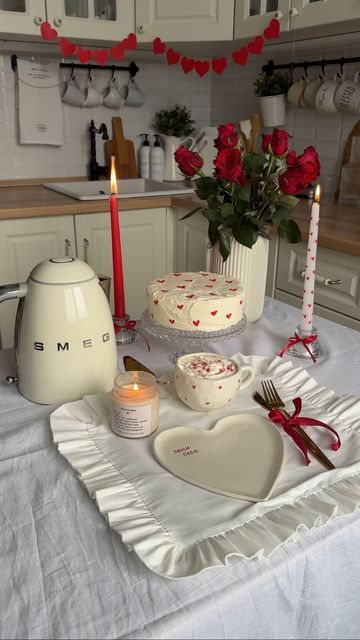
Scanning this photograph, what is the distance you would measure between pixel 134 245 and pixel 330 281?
97cm

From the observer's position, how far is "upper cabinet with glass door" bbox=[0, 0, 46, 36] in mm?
2039

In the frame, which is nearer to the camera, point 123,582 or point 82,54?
point 123,582

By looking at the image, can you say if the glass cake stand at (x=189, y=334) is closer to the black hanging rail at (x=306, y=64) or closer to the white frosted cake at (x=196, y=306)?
the white frosted cake at (x=196, y=306)

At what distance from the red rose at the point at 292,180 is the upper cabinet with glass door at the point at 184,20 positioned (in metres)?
1.59

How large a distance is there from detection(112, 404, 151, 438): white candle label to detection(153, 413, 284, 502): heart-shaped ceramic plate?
2cm

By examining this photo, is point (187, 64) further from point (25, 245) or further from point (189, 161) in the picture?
point (189, 161)

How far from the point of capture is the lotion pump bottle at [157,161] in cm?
272

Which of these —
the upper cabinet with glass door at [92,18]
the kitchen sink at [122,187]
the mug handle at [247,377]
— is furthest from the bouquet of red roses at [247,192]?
the upper cabinet with glass door at [92,18]

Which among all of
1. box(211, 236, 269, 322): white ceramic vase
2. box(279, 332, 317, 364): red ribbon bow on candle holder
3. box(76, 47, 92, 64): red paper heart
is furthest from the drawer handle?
box(76, 47, 92, 64): red paper heart

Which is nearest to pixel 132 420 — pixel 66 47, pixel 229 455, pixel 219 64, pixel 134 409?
pixel 134 409

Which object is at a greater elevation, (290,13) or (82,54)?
(290,13)

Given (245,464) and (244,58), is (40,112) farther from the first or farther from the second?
(245,464)

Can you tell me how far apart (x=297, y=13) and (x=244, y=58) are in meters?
0.41

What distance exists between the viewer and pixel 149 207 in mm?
2307
